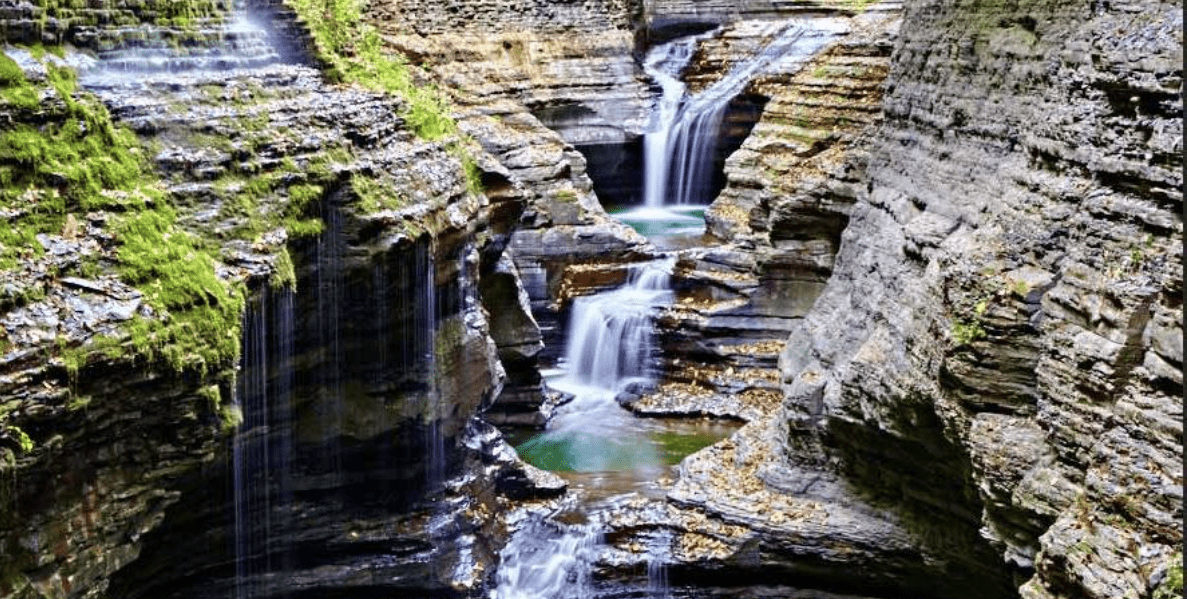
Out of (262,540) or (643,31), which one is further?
(643,31)

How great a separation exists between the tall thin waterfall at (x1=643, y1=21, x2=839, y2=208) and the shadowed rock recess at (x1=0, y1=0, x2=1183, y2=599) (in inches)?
383

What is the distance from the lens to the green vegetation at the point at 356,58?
48.7 ft

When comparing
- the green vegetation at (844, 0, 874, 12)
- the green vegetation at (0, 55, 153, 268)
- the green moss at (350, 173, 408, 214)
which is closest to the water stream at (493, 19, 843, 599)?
the green vegetation at (844, 0, 874, 12)

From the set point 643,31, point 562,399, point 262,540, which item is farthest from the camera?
point 643,31

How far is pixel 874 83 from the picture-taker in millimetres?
23234

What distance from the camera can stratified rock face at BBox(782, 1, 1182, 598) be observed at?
8422 millimetres

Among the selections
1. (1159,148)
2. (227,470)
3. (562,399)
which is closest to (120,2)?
(227,470)

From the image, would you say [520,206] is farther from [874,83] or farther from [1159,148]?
[1159,148]

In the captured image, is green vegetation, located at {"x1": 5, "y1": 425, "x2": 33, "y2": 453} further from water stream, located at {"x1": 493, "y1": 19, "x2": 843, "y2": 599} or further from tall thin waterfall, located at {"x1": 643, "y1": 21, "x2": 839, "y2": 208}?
tall thin waterfall, located at {"x1": 643, "y1": 21, "x2": 839, "y2": 208}

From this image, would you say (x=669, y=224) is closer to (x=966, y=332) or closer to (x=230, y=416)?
(x=966, y=332)

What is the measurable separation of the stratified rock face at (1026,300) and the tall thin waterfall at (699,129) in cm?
1270

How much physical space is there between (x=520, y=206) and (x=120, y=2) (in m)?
6.29

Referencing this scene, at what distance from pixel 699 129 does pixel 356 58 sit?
15.5 meters

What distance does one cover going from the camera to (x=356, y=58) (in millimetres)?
15312
